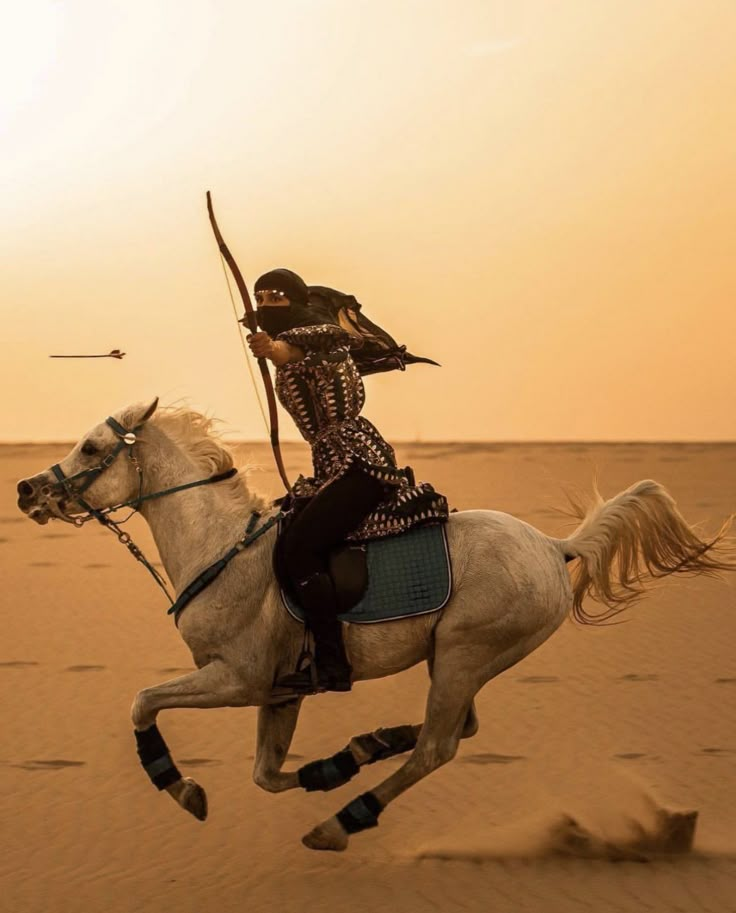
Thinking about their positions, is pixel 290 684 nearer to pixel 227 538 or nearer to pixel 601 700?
pixel 227 538

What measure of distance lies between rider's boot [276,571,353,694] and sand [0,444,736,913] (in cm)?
110

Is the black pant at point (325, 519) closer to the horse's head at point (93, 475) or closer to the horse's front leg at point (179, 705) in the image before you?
the horse's front leg at point (179, 705)

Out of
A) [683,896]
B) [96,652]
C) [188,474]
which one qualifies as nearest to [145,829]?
[188,474]

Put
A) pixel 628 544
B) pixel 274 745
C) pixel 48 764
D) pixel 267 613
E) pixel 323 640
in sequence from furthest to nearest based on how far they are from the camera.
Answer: pixel 48 764 < pixel 628 544 < pixel 274 745 < pixel 267 613 < pixel 323 640

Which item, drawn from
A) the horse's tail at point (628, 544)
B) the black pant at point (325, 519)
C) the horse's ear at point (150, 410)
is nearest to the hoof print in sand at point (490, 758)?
the horse's tail at point (628, 544)

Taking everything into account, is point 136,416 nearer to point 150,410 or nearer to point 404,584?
point 150,410

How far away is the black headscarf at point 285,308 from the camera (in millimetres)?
7453

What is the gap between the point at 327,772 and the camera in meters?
7.49

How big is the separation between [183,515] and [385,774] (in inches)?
134

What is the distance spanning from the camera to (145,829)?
353 inches

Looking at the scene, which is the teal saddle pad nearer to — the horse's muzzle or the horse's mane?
the horse's mane

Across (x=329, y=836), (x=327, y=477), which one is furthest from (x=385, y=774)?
(x=327, y=477)

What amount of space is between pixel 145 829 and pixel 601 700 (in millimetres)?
4940

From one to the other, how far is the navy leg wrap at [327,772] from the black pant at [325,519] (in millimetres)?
962
